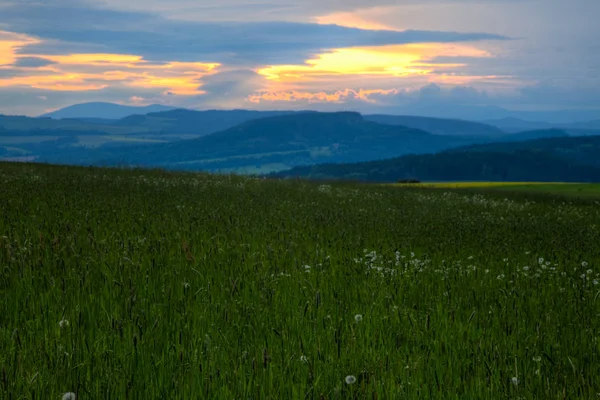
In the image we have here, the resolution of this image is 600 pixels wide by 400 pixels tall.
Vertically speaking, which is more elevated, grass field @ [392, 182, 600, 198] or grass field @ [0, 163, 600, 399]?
grass field @ [0, 163, 600, 399]

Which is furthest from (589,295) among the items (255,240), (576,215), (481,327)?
(576,215)

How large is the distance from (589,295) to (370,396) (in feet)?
18.0

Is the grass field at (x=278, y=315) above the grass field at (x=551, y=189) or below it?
above

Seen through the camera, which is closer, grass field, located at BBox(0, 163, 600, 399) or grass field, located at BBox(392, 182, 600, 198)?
grass field, located at BBox(0, 163, 600, 399)

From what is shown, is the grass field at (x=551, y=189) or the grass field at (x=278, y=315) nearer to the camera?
the grass field at (x=278, y=315)

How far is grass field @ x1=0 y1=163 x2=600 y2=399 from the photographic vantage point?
476cm

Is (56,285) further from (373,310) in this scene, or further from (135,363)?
(373,310)

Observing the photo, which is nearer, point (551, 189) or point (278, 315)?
point (278, 315)

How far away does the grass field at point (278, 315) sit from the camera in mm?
4758

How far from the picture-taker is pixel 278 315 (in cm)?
668

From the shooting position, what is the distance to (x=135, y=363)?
504cm

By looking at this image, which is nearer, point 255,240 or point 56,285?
point 56,285

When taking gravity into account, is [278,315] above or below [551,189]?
above

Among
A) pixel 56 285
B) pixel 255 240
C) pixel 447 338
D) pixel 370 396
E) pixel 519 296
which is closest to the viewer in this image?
pixel 370 396
